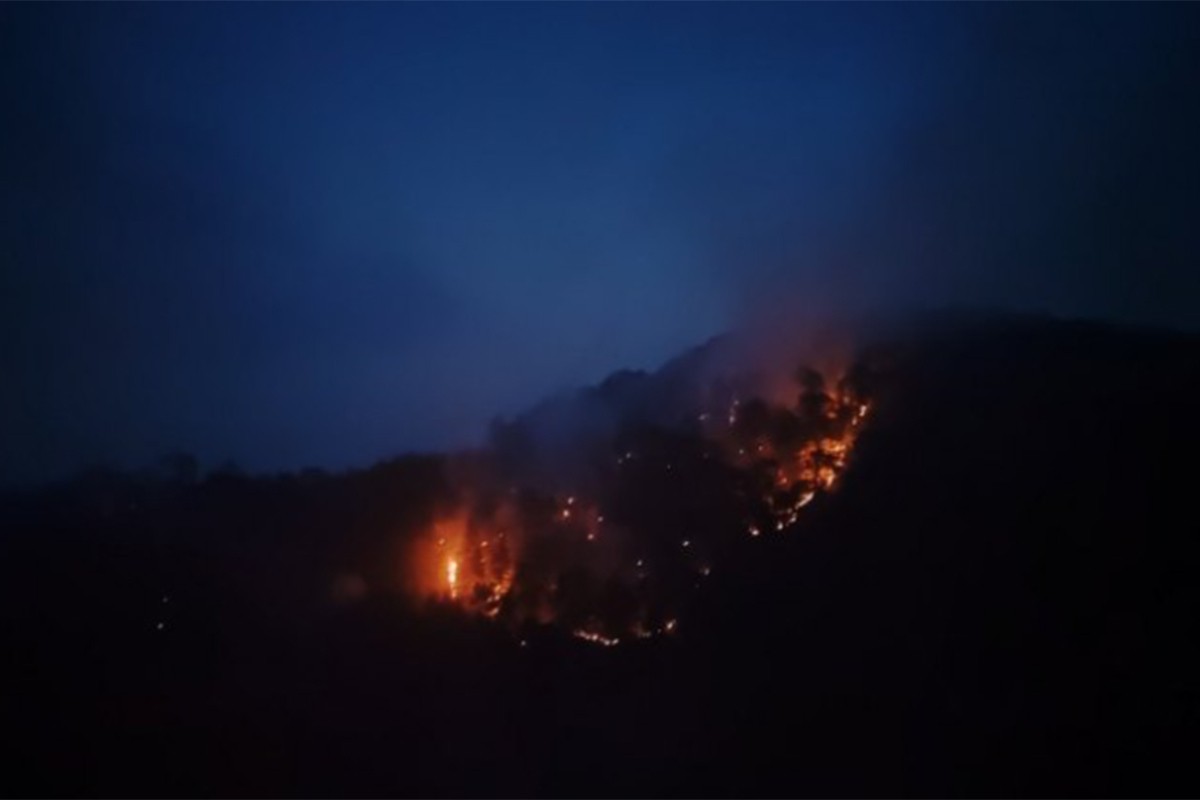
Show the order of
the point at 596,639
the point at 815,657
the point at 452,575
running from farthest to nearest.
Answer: the point at 452,575 → the point at 596,639 → the point at 815,657

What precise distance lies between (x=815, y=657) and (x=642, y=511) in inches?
402

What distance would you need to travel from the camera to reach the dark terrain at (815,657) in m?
26.9

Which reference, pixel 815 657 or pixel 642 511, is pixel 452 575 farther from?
pixel 815 657

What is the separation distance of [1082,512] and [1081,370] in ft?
28.2

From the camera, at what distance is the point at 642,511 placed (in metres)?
39.4

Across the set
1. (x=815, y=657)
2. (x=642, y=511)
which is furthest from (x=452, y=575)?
(x=815, y=657)

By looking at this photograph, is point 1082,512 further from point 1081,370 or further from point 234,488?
point 234,488

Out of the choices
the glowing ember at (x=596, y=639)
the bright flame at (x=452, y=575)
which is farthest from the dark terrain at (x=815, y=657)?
the bright flame at (x=452, y=575)

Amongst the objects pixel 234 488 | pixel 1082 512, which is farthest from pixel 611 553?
pixel 234 488

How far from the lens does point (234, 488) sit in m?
51.7

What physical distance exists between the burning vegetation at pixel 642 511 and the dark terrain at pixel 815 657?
3.57 feet

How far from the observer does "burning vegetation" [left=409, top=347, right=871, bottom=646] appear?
35969 mm

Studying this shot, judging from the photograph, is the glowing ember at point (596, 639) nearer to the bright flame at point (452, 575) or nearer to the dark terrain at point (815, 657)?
the dark terrain at point (815, 657)

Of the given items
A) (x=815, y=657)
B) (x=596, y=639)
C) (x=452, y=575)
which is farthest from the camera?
(x=452, y=575)
